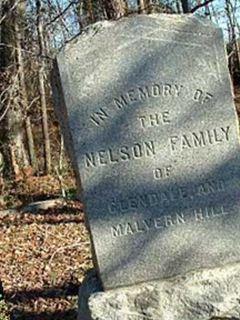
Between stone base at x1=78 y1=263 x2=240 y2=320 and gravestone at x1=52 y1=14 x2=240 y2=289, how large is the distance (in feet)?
0.35

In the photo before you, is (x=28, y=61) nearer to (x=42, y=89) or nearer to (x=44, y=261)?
(x=42, y=89)

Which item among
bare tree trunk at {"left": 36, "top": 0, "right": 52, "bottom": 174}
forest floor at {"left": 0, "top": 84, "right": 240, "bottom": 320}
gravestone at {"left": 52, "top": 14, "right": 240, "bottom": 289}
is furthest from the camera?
bare tree trunk at {"left": 36, "top": 0, "right": 52, "bottom": 174}

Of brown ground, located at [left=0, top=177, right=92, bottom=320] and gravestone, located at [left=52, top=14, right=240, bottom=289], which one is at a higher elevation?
gravestone, located at [left=52, top=14, right=240, bottom=289]

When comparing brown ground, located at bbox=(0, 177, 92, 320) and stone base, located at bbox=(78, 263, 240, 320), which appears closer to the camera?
stone base, located at bbox=(78, 263, 240, 320)

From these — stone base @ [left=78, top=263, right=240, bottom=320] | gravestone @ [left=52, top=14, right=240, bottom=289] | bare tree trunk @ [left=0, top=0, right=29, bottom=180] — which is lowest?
bare tree trunk @ [left=0, top=0, right=29, bottom=180]

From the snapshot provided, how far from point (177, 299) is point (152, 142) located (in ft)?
2.85

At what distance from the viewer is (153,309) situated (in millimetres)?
3891

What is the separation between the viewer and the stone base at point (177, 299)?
3887 millimetres

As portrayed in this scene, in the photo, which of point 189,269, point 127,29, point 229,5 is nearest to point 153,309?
point 189,269

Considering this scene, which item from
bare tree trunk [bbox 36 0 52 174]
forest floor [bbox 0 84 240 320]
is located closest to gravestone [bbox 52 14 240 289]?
forest floor [bbox 0 84 240 320]

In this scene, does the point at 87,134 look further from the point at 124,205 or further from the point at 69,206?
the point at 69,206

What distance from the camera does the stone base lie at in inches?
153

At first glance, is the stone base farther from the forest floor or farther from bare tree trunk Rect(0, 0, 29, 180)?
bare tree trunk Rect(0, 0, 29, 180)

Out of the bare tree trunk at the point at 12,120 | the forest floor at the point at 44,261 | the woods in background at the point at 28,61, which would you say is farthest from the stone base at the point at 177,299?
the bare tree trunk at the point at 12,120
